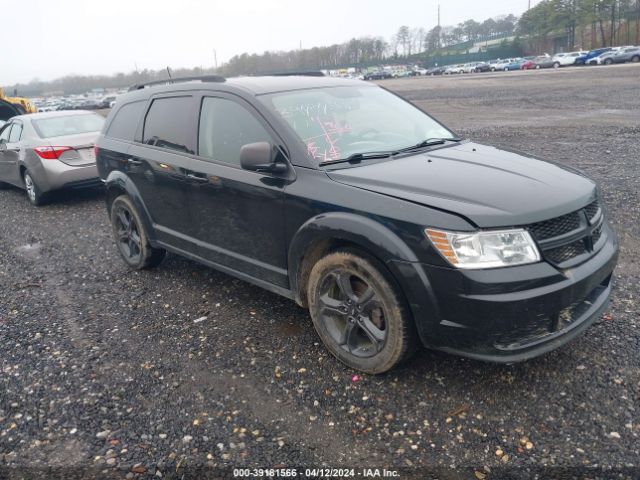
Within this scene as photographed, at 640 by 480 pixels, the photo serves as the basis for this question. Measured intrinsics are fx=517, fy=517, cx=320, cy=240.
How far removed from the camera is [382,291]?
3.04 meters

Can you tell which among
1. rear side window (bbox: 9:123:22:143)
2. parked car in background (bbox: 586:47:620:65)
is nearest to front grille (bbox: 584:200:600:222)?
rear side window (bbox: 9:123:22:143)

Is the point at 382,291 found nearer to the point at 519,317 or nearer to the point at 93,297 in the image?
the point at 519,317

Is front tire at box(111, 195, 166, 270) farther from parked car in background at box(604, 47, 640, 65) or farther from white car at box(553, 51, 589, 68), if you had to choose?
white car at box(553, 51, 589, 68)

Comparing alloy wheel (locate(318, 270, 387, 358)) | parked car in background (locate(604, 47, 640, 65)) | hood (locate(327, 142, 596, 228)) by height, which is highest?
parked car in background (locate(604, 47, 640, 65))

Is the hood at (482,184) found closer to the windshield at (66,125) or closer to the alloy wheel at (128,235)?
the alloy wheel at (128,235)

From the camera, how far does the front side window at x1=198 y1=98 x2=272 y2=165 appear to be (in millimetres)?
3807

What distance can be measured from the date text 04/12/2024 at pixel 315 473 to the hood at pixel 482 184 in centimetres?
135

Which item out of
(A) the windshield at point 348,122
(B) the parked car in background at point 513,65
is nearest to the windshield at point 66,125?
(A) the windshield at point 348,122

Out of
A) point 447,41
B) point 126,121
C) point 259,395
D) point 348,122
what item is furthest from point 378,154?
point 447,41

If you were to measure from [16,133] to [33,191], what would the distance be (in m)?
1.35

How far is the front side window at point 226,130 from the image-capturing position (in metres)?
3.81

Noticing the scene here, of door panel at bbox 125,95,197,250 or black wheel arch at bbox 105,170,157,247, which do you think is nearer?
door panel at bbox 125,95,197,250

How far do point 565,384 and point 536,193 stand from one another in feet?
3.78

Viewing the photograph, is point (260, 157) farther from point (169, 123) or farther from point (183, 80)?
point (183, 80)
